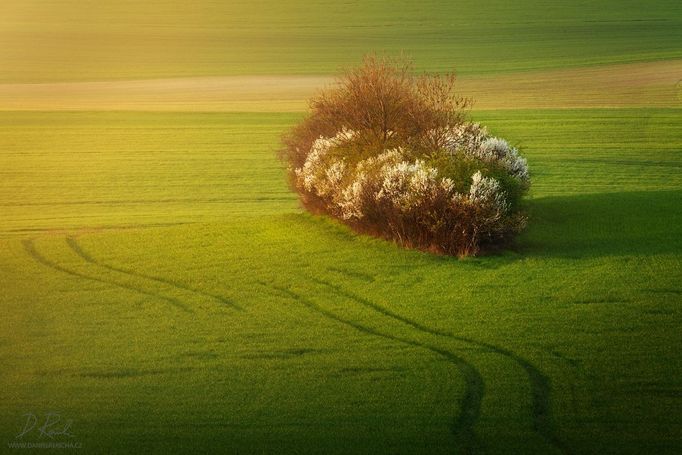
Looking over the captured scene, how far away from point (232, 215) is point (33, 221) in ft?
17.3

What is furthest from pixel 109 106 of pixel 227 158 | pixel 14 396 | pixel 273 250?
pixel 14 396

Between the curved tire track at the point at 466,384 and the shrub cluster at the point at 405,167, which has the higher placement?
the shrub cluster at the point at 405,167

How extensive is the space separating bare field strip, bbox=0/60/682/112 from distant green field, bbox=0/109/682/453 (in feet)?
63.1

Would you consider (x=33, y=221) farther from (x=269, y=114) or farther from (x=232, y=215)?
(x=269, y=114)

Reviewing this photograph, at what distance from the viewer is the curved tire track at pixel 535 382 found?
12.0 meters

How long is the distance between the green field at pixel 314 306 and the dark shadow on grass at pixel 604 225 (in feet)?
0.31

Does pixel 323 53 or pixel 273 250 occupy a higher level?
pixel 323 53

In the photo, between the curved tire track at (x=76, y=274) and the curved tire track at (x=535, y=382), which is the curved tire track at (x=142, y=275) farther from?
the curved tire track at (x=535, y=382)

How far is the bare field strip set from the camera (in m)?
49.3

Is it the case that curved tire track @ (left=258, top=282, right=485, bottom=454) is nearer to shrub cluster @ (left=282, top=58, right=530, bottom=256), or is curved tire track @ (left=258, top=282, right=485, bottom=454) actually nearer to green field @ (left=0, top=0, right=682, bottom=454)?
green field @ (left=0, top=0, right=682, bottom=454)

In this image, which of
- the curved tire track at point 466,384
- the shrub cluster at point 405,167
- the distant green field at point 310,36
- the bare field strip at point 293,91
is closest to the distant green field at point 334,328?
the curved tire track at point 466,384

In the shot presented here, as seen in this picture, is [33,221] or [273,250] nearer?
[273,250]

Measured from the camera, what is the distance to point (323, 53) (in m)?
69.9

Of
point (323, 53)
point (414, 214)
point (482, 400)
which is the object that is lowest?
point (482, 400)
